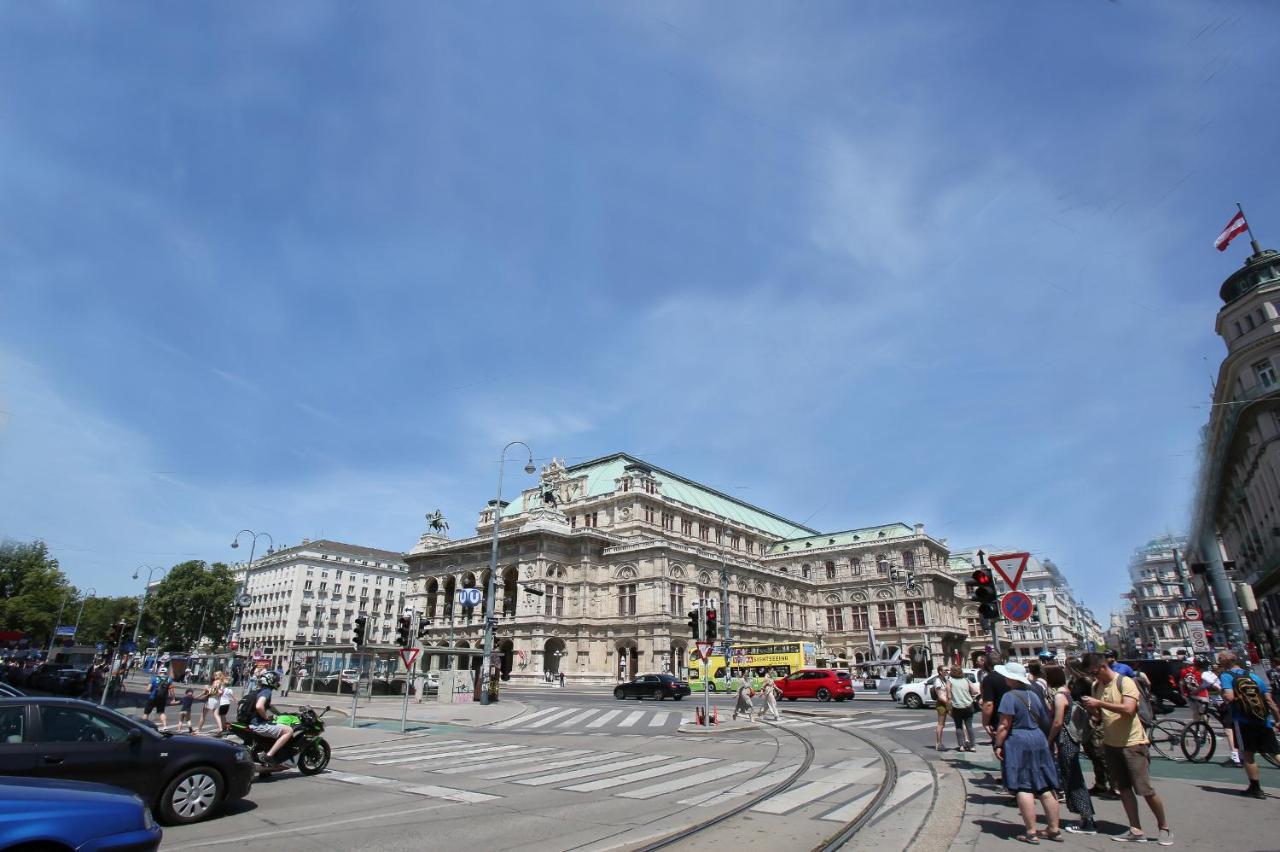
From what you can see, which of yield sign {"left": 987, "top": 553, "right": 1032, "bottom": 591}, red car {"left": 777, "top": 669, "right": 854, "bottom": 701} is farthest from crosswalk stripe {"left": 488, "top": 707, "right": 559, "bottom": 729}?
yield sign {"left": 987, "top": 553, "right": 1032, "bottom": 591}

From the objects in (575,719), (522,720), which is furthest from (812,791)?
(522,720)

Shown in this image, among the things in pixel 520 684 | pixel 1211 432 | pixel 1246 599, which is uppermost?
pixel 1211 432

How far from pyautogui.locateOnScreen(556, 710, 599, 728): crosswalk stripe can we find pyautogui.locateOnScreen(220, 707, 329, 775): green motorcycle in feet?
39.8

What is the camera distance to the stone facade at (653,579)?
6119cm

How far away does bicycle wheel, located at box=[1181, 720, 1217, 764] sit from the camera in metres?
12.3

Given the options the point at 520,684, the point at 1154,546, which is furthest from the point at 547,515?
the point at 1154,546

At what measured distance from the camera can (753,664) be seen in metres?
52.7

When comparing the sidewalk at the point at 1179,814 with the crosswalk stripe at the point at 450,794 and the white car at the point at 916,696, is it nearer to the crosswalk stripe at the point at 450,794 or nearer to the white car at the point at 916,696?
the crosswalk stripe at the point at 450,794

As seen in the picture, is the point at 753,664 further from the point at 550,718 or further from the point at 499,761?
the point at 499,761

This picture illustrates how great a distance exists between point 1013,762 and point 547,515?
5969 centimetres

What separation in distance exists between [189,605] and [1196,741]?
96.8 m

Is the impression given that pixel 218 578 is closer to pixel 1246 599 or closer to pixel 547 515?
pixel 547 515

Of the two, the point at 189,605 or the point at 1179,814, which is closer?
the point at 1179,814

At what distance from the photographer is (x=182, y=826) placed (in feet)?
26.9
